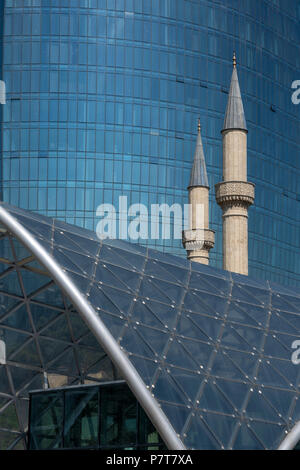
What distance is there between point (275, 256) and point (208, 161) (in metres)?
13.8

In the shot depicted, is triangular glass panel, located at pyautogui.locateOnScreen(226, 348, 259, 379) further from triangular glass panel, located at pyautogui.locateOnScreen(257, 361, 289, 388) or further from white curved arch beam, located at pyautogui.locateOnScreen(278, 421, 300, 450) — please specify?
white curved arch beam, located at pyautogui.locateOnScreen(278, 421, 300, 450)

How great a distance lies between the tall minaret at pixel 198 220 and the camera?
7094cm

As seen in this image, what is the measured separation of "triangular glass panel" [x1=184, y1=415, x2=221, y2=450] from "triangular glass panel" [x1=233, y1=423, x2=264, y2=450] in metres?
0.86

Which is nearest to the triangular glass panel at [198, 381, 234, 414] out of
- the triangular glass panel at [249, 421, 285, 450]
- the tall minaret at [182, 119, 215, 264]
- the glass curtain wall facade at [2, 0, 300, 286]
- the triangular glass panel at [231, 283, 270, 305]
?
the triangular glass panel at [249, 421, 285, 450]

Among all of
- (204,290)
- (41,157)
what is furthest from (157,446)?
(41,157)

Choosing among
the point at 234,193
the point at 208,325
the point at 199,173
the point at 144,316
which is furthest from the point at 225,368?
the point at 199,173

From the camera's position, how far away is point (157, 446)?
33656mm

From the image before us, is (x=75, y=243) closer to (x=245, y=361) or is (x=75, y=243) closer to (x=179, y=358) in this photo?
(x=179, y=358)

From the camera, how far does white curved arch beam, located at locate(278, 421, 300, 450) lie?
31.3 meters

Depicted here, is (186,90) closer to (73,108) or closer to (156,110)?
(156,110)

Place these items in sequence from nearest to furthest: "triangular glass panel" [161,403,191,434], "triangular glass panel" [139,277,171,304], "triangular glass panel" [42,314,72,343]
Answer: "triangular glass panel" [161,403,191,434]
"triangular glass panel" [139,277,171,304]
"triangular glass panel" [42,314,72,343]

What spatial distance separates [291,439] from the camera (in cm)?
3148
